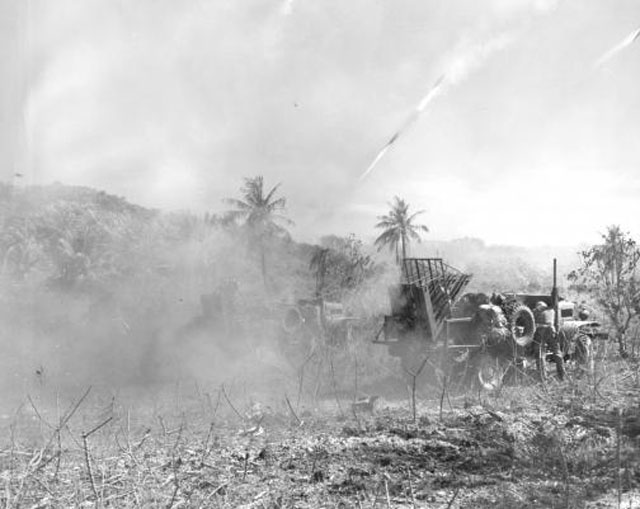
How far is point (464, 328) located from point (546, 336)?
179 cm

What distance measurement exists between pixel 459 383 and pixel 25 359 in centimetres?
1098

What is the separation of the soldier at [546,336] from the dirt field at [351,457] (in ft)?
5.75

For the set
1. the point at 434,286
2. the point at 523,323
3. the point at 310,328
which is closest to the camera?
the point at 523,323

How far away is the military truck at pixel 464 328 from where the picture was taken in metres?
13.8

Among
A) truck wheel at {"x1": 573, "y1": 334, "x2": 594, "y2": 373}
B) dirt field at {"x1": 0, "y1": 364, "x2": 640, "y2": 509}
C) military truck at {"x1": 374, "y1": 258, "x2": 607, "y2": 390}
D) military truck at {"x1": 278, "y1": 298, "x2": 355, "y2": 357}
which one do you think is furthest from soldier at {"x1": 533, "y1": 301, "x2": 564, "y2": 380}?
military truck at {"x1": 278, "y1": 298, "x2": 355, "y2": 357}

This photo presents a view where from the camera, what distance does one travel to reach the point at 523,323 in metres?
14.4

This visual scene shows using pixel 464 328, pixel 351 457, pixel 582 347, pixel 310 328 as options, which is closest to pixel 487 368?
pixel 464 328

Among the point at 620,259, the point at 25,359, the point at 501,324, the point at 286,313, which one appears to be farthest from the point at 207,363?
the point at 620,259

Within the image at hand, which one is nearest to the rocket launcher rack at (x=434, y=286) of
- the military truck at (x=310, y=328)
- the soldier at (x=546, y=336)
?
the soldier at (x=546, y=336)

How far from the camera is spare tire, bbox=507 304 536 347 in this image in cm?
1409

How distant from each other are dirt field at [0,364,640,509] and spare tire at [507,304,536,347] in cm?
230

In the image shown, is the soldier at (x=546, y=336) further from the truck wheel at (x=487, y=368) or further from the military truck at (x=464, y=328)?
the truck wheel at (x=487, y=368)

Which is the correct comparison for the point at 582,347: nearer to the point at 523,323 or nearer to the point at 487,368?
the point at 523,323

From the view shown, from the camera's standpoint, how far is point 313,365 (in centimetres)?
1579
